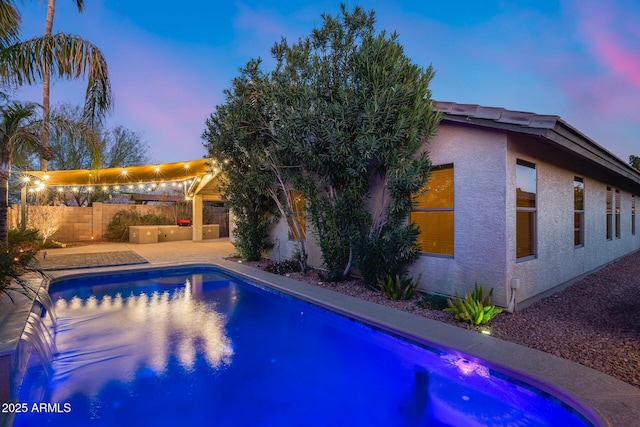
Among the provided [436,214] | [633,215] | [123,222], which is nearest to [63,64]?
[436,214]

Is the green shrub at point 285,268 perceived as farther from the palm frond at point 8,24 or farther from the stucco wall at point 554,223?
the palm frond at point 8,24

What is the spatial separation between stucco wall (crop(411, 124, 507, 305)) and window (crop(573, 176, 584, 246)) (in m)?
4.09

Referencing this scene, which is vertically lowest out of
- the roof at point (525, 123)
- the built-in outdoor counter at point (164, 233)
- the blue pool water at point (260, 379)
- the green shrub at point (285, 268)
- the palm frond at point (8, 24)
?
the blue pool water at point (260, 379)

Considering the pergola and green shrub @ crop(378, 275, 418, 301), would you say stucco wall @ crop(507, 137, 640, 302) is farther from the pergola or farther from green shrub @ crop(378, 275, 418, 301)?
the pergola

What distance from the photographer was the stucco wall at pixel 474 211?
6004 millimetres

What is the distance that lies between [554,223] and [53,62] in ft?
38.9

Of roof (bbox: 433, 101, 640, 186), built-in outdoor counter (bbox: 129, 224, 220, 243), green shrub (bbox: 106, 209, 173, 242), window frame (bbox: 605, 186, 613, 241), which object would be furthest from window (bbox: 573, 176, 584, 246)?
green shrub (bbox: 106, 209, 173, 242)

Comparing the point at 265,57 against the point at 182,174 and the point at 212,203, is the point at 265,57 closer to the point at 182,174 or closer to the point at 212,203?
the point at 182,174

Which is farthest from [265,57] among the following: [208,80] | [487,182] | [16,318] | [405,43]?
[208,80]

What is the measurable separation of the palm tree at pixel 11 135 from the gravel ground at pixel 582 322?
7605 mm

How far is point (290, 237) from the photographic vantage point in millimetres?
12055

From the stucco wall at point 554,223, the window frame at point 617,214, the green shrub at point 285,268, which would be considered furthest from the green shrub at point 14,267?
the window frame at point 617,214

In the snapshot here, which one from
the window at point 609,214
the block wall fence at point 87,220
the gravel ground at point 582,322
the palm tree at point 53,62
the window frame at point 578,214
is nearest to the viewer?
the gravel ground at point 582,322

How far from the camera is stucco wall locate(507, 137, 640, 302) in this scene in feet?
20.1
